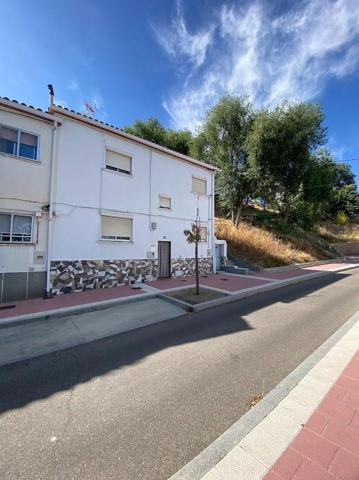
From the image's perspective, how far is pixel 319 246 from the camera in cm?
2517

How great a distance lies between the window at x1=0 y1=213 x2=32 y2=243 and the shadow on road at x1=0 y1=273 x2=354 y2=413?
18.7 feet

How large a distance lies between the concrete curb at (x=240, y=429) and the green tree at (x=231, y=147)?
1977 centimetres

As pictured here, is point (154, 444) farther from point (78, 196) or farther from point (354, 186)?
point (354, 186)

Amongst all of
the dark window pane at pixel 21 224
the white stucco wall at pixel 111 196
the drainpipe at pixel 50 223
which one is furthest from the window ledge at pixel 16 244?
the white stucco wall at pixel 111 196

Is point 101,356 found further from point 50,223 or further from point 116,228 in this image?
point 116,228

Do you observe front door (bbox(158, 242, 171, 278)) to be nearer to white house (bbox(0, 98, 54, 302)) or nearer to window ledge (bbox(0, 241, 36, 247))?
white house (bbox(0, 98, 54, 302))

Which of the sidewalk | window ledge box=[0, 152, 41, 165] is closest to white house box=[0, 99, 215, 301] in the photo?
window ledge box=[0, 152, 41, 165]

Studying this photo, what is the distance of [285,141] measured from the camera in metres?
20.1

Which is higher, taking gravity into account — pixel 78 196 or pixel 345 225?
pixel 345 225

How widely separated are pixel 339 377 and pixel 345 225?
3829cm

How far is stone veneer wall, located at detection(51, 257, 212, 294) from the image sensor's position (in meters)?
9.42

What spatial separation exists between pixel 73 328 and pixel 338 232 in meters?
36.5

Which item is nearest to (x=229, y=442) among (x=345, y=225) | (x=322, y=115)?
(x=322, y=115)

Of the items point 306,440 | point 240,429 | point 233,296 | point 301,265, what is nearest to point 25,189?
point 233,296
